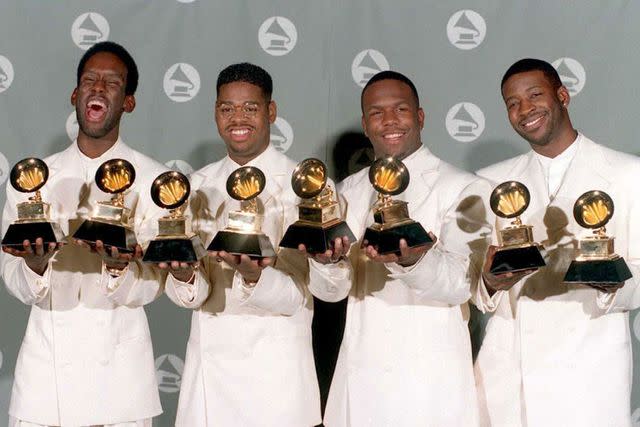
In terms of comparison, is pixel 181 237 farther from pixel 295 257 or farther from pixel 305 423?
pixel 305 423

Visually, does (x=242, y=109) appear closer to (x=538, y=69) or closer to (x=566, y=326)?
(x=538, y=69)

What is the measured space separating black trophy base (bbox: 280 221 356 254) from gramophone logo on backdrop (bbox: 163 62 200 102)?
1.48 metres

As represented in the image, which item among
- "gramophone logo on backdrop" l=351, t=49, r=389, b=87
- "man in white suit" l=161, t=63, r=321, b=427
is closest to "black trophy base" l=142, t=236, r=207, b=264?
"man in white suit" l=161, t=63, r=321, b=427

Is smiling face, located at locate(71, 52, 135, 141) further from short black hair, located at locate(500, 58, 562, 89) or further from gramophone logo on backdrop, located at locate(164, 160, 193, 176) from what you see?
short black hair, located at locate(500, 58, 562, 89)

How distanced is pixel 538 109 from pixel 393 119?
1.74 feet

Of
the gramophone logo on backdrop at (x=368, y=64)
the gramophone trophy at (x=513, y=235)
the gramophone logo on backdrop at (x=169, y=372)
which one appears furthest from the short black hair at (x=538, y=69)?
the gramophone logo on backdrop at (x=169, y=372)

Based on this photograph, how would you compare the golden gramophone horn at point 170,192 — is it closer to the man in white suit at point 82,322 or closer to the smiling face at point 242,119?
the man in white suit at point 82,322

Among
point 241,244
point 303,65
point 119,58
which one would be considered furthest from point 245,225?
point 303,65

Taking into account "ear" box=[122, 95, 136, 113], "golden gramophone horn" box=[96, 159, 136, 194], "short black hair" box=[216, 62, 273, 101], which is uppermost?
"short black hair" box=[216, 62, 273, 101]

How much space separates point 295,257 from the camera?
383 cm

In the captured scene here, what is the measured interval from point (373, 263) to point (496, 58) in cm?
133

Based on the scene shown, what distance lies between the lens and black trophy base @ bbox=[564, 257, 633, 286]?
335cm

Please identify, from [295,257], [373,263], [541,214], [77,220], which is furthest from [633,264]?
[77,220]

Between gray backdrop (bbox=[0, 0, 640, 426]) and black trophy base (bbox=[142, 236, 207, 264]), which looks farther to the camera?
gray backdrop (bbox=[0, 0, 640, 426])
